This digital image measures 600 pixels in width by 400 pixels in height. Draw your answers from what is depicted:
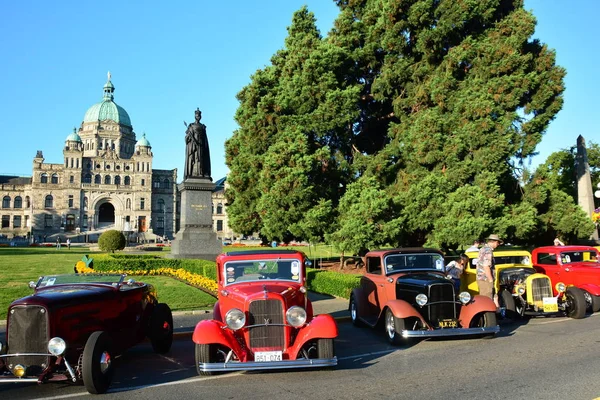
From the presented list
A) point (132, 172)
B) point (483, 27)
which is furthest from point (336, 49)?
point (132, 172)

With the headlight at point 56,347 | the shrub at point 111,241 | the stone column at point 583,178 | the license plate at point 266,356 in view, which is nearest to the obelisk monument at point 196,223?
the shrub at point 111,241

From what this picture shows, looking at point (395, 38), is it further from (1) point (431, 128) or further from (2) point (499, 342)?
(2) point (499, 342)

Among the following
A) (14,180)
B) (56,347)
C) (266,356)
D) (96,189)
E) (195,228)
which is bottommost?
(266,356)

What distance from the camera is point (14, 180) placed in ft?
323

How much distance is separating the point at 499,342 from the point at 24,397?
7.38m

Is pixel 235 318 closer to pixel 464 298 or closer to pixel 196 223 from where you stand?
pixel 464 298

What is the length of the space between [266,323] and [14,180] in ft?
355

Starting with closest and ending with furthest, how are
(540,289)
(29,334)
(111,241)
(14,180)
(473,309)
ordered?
(29,334) → (473,309) → (540,289) → (111,241) → (14,180)

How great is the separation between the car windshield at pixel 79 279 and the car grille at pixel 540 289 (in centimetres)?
873

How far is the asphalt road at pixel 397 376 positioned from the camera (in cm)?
575

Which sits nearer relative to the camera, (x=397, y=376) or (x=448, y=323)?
(x=397, y=376)

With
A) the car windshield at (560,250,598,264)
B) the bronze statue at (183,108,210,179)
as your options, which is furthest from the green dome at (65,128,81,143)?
the car windshield at (560,250,598,264)

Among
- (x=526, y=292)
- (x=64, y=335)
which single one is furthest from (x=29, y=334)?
(x=526, y=292)

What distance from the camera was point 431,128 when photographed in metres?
20.2
